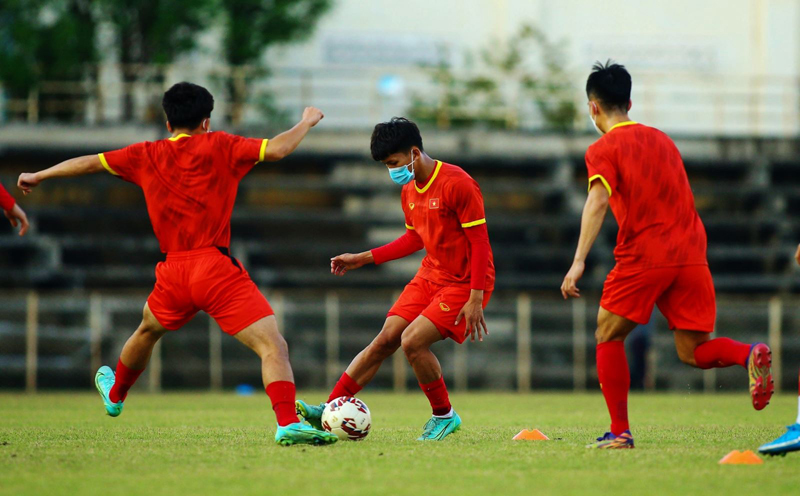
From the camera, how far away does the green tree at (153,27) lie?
27234 mm

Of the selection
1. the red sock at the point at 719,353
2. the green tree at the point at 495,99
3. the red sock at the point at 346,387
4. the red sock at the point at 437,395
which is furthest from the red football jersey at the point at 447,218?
the green tree at the point at 495,99

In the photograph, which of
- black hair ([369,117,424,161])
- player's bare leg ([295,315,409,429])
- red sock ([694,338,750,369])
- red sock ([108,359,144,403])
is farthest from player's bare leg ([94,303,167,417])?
red sock ([694,338,750,369])

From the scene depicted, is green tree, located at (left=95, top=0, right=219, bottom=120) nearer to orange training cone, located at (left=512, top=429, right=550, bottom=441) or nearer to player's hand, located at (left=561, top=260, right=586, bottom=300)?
orange training cone, located at (left=512, top=429, right=550, bottom=441)

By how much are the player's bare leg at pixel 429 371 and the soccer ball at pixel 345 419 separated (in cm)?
44

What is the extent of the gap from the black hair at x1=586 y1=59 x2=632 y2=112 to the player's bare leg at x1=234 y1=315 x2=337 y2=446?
2.43 metres

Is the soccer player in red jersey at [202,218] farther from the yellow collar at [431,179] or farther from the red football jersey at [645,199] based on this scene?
the red football jersey at [645,199]

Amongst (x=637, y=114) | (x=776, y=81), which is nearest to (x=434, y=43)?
(x=637, y=114)

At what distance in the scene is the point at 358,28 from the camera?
29641 mm

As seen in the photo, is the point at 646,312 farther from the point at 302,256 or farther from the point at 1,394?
the point at 302,256

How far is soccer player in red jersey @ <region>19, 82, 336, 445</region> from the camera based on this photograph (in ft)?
22.9

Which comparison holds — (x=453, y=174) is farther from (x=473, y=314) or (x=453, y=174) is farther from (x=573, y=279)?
(x=573, y=279)

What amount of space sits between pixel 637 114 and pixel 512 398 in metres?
11.9

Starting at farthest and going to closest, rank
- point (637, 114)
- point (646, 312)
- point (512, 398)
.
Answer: point (637, 114) → point (512, 398) → point (646, 312)

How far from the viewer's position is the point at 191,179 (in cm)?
706
